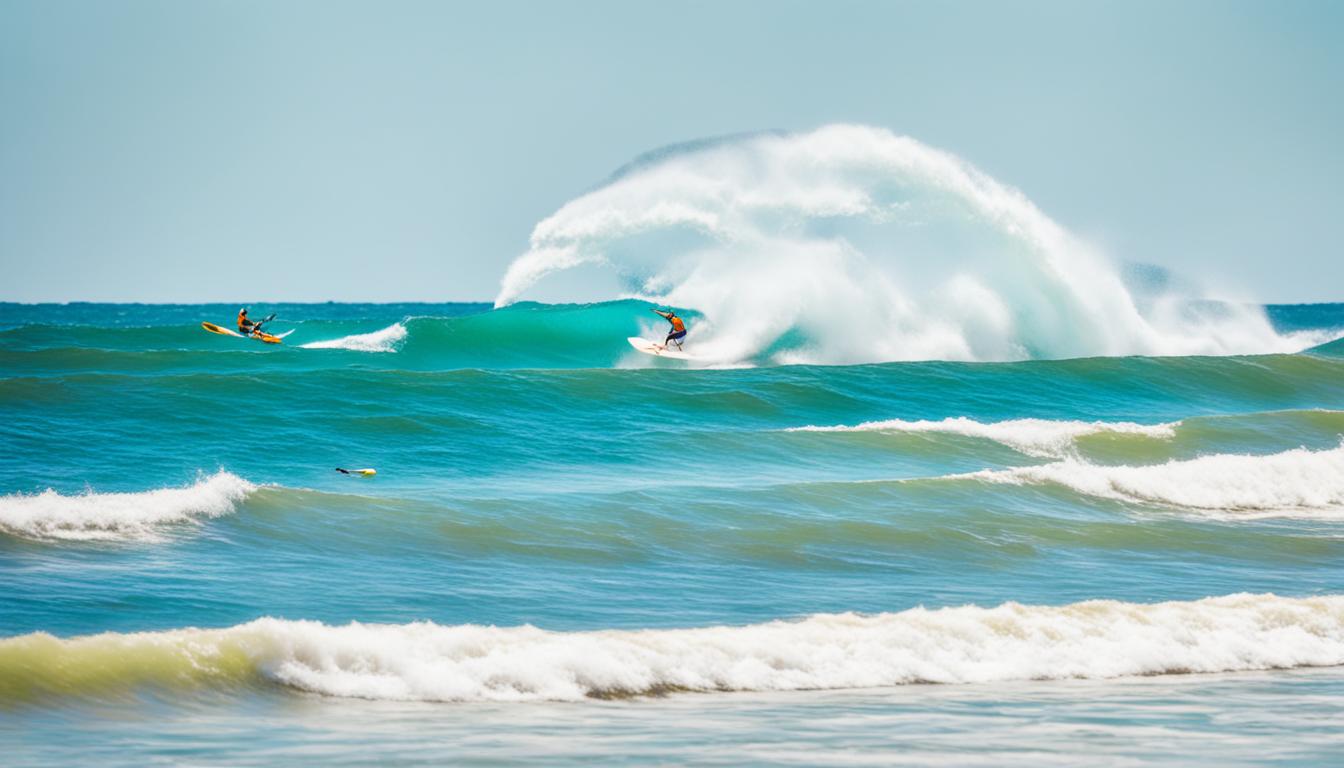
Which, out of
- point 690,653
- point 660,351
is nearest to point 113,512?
point 690,653

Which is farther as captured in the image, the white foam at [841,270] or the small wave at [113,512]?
the white foam at [841,270]

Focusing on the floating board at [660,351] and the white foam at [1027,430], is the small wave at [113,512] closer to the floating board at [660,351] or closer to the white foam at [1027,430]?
the white foam at [1027,430]

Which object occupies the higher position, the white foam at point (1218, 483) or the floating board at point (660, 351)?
the floating board at point (660, 351)

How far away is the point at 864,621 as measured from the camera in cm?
1020

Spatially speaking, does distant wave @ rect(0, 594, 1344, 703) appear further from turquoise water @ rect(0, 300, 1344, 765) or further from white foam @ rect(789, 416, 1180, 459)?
white foam @ rect(789, 416, 1180, 459)

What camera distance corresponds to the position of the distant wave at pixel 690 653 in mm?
8438

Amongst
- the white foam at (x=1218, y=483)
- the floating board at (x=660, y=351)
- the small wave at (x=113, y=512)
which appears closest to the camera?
the small wave at (x=113, y=512)

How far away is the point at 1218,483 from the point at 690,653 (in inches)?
433

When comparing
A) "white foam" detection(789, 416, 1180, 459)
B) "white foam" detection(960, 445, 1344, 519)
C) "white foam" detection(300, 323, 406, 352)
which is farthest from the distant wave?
"white foam" detection(300, 323, 406, 352)

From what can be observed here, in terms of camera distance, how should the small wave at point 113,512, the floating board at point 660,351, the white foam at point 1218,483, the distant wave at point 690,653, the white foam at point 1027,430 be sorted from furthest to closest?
the floating board at point 660,351
the white foam at point 1027,430
the white foam at point 1218,483
the small wave at point 113,512
the distant wave at point 690,653

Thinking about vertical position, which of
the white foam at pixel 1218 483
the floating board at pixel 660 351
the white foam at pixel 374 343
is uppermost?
the white foam at pixel 374 343

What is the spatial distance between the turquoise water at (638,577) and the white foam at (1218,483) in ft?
0.20

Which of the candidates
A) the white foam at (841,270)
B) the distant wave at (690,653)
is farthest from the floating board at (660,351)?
the distant wave at (690,653)

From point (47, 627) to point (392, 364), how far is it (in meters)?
24.8
